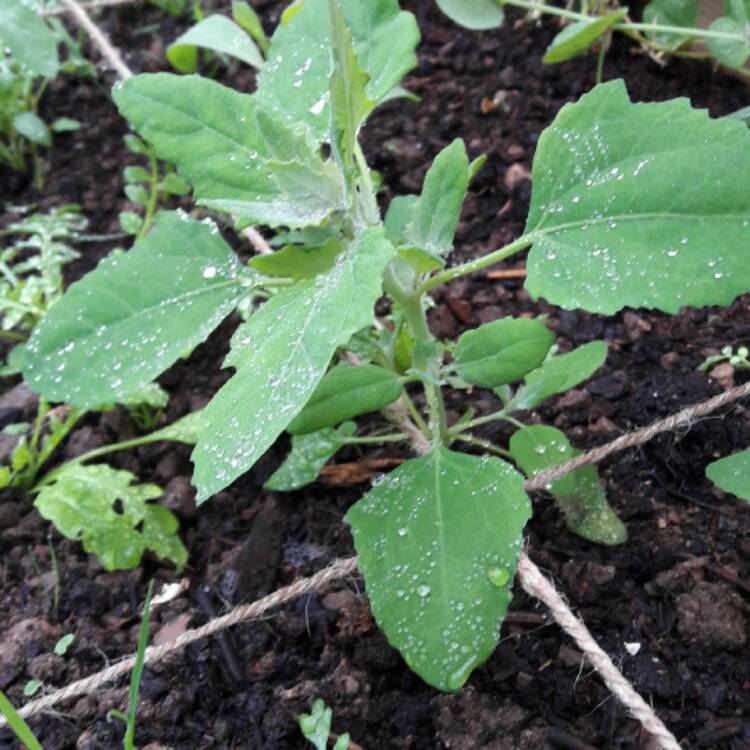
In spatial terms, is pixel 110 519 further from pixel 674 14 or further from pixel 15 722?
pixel 674 14

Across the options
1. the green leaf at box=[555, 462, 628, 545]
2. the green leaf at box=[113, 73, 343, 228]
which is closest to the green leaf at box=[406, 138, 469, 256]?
the green leaf at box=[113, 73, 343, 228]

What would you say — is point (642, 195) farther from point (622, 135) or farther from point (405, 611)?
point (405, 611)

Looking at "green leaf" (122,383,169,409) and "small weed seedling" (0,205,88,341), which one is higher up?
"small weed seedling" (0,205,88,341)

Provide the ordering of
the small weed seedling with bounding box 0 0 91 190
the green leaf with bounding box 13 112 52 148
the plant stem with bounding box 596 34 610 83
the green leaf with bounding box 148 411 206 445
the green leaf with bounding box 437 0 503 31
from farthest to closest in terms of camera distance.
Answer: the green leaf with bounding box 13 112 52 148, the small weed seedling with bounding box 0 0 91 190, the plant stem with bounding box 596 34 610 83, the green leaf with bounding box 437 0 503 31, the green leaf with bounding box 148 411 206 445

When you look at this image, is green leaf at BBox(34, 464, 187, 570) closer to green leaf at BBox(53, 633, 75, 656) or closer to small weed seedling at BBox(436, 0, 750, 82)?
green leaf at BBox(53, 633, 75, 656)

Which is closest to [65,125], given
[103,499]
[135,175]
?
[135,175]

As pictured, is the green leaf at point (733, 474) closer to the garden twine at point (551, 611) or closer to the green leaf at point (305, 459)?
the garden twine at point (551, 611)

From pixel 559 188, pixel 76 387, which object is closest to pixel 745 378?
pixel 559 188
